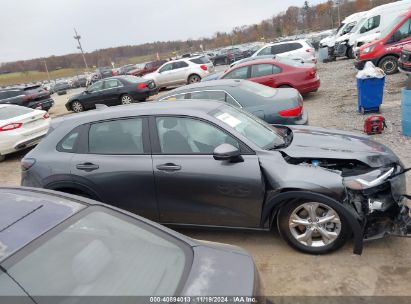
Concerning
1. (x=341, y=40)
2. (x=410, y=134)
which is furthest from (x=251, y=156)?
(x=341, y=40)

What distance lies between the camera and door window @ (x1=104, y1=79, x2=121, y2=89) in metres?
15.3

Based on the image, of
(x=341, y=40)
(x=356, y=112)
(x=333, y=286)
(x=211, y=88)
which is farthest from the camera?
(x=341, y=40)

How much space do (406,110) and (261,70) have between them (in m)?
4.92

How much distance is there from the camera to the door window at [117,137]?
3.86 metres

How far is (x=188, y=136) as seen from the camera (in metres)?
3.72

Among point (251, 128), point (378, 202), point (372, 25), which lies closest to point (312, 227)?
point (378, 202)

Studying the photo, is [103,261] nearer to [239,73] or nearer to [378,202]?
[378,202]

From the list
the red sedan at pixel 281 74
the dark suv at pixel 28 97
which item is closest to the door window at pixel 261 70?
the red sedan at pixel 281 74

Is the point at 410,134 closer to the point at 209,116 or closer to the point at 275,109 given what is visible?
the point at 275,109

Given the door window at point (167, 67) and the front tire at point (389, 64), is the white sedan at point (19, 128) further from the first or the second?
the front tire at point (389, 64)

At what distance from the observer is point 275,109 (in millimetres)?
6359

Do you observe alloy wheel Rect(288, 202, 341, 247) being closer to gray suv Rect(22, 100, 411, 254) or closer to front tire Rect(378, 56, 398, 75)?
gray suv Rect(22, 100, 411, 254)

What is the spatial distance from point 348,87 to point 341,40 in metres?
9.67

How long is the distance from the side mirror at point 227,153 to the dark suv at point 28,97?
15.1 meters
